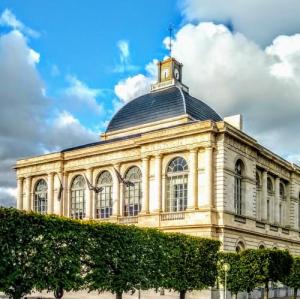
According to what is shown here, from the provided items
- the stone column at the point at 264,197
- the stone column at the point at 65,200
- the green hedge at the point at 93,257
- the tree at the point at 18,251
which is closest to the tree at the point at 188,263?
the green hedge at the point at 93,257

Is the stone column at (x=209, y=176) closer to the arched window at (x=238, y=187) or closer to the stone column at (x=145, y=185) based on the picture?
the arched window at (x=238, y=187)

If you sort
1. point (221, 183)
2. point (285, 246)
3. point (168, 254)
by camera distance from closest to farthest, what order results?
1. point (168, 254)
2. point (221, 183)
3. point (285, 246)

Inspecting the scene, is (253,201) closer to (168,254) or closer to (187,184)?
(187,184)

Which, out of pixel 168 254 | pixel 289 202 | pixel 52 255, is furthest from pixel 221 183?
pixel 52 255

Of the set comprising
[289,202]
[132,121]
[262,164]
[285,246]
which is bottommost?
[285,246]

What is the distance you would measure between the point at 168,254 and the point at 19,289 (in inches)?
421

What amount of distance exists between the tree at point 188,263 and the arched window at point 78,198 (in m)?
22.3

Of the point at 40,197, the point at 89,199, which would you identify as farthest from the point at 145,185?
Result: the point at 40,197

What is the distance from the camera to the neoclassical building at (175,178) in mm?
43844

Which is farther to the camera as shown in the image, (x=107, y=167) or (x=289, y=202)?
(x=289, y=202)

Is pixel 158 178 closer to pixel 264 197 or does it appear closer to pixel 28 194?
pixel 264 197

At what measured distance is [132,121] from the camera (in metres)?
58.8

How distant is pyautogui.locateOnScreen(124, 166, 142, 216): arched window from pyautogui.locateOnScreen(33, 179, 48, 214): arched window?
438 inches

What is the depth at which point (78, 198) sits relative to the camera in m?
54.7
